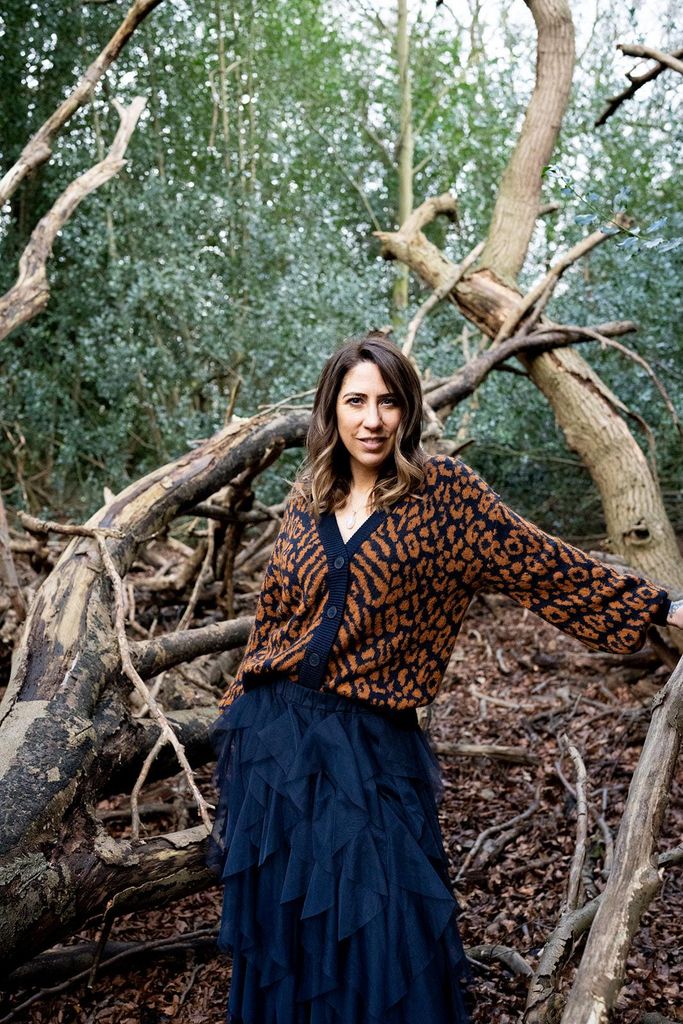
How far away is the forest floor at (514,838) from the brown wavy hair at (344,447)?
3.84ft

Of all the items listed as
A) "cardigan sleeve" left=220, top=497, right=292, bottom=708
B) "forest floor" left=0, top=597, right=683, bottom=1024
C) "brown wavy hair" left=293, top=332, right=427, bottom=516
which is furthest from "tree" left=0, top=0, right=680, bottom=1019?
"brown wavy hair" left=293, top=332, right=427, bottom=516

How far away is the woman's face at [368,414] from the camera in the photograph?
225cm

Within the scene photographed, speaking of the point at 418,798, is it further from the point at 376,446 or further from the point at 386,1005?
the point at 376,446

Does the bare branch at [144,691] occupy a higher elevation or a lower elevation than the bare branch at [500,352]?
lower

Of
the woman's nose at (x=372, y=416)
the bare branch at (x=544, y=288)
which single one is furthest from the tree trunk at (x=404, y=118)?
the woman's nose at (x=372, y=416)

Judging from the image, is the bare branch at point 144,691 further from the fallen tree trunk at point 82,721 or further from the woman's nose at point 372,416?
the woman's nose at point 372,416

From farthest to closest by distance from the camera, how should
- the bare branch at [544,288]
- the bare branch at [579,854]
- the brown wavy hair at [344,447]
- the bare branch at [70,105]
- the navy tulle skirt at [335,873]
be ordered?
the bare branch at [544,288], the bare branch at [70,105], the bare branch at [579,854], the brown wavy hair at [344,447], the navy tulle skirt at [335,873]

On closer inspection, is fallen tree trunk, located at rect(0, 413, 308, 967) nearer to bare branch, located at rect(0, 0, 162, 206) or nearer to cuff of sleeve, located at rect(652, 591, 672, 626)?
cuff of sleeve, located at rect(652, 591, 672, 626)

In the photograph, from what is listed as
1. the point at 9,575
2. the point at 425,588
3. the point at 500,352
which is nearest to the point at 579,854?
the point at 425,588

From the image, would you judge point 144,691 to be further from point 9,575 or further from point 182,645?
point 9,575

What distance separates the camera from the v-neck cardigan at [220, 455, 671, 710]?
7.06 ft

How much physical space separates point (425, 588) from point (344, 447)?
17.8 inches

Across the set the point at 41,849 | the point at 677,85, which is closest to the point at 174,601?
the point at 41,849

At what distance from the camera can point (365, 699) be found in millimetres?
2127
